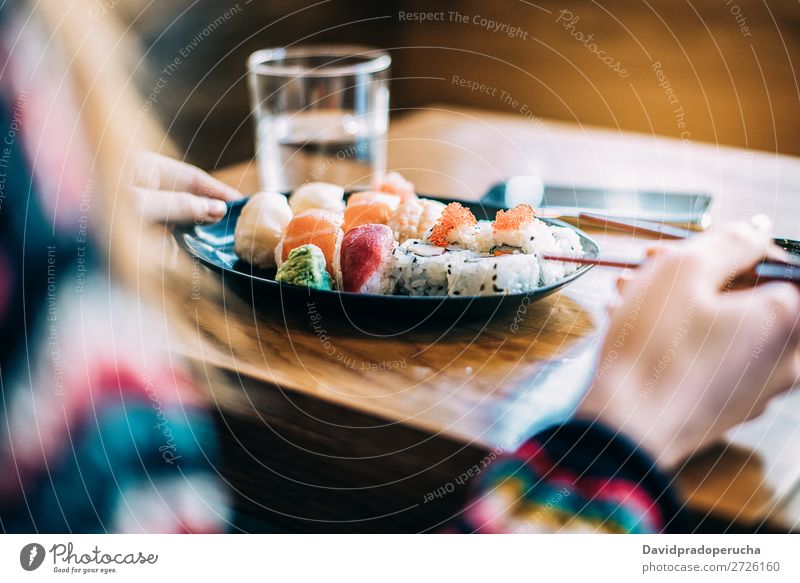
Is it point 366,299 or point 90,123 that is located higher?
point 90,123

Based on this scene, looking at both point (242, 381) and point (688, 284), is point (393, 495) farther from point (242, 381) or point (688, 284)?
point (688, 284)

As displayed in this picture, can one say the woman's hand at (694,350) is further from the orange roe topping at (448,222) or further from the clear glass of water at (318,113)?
the clear glass of water at (318,113)

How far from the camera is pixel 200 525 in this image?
46 centimetres

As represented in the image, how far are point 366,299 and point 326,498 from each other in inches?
5.1

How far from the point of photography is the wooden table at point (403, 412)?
15.7 inches

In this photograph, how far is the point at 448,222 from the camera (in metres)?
0.50

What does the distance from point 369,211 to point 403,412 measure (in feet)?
0.65

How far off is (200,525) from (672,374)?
0.32 meters

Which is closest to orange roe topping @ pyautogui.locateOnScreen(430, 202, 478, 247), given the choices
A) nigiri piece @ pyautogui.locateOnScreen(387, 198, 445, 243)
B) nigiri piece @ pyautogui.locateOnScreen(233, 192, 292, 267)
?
nigiri piece @ pyautogui.locateOnScreen(387, 198, 445, 243)

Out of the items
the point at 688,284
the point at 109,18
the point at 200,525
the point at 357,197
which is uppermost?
the point at 109,18

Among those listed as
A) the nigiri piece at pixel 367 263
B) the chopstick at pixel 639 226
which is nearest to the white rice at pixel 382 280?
the nigiri piece at pixel 367 263

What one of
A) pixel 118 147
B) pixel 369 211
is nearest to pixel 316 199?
pixel 369 211

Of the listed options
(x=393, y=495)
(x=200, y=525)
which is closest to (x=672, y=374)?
(x=393, y=495)

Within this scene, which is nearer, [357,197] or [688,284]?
[688,284]
